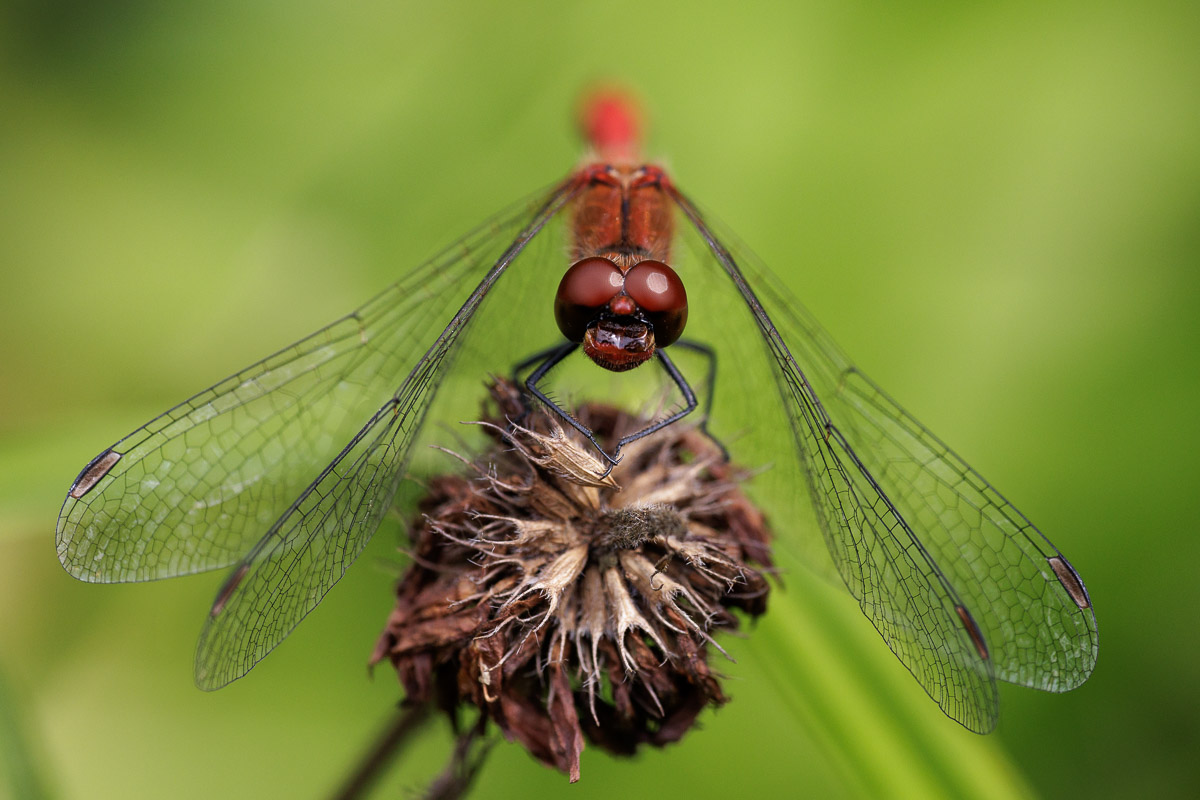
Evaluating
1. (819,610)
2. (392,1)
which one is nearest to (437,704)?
(819,610)

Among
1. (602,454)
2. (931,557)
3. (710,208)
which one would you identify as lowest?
(931,557)

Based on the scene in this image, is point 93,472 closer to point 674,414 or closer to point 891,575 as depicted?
point 674,414

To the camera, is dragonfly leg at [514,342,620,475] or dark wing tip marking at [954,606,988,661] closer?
dark wing tip marking at [954,606,988,661]

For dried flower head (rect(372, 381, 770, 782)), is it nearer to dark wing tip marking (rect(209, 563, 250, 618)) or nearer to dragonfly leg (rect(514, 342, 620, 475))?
dragonfly leg (rect(514, 342, 620, 475))

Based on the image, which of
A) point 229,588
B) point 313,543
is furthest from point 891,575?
point 229,588

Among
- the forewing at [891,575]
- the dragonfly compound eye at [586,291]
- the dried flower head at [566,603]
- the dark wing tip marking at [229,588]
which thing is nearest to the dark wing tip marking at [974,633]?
the forewing at [891,575]

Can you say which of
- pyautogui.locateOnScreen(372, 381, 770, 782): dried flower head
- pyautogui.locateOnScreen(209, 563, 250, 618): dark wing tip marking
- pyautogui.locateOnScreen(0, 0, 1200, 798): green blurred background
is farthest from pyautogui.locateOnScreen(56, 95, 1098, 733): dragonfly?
pyautogui.locateOnScreen(0, 0, 1200, 798): green blurred background

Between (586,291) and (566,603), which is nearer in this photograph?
(566,603)
